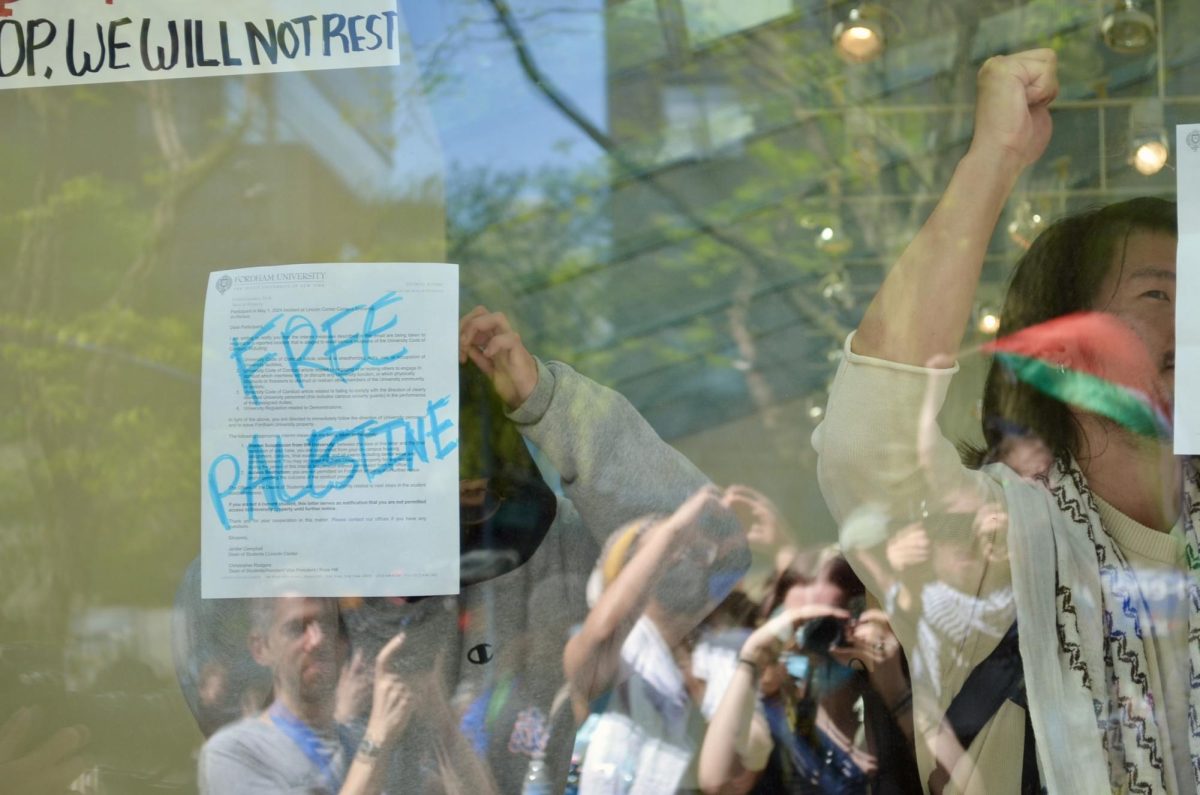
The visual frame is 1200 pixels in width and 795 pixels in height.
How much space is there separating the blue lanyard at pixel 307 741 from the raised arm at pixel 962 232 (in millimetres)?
760

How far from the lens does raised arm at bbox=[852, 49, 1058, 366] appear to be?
1.19 metres

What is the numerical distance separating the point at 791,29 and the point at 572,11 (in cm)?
57

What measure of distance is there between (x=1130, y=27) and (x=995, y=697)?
3.47 feet

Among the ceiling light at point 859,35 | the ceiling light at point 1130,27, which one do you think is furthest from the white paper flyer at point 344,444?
the ceiling light at point 859,35

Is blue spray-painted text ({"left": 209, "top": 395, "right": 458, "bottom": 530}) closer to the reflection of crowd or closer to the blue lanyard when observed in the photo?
the reflection of crowd

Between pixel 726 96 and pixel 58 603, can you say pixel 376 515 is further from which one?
pixel 726 96

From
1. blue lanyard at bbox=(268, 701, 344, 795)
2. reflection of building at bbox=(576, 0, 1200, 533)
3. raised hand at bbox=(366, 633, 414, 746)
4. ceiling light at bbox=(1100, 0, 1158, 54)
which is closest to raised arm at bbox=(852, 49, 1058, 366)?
reflection of building at bbox=(576, 0, 1200, 533)

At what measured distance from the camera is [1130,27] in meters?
1.72

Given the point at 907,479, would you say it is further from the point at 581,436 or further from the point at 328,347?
the point at 328,347

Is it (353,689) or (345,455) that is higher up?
(345,455)

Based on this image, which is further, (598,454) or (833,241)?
(833,241)

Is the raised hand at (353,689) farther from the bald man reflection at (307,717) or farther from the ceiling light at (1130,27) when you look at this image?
the ceiling light at (1130,27)

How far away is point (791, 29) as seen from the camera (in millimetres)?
2223

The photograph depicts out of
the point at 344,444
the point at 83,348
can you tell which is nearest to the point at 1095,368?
the point at 344,444
